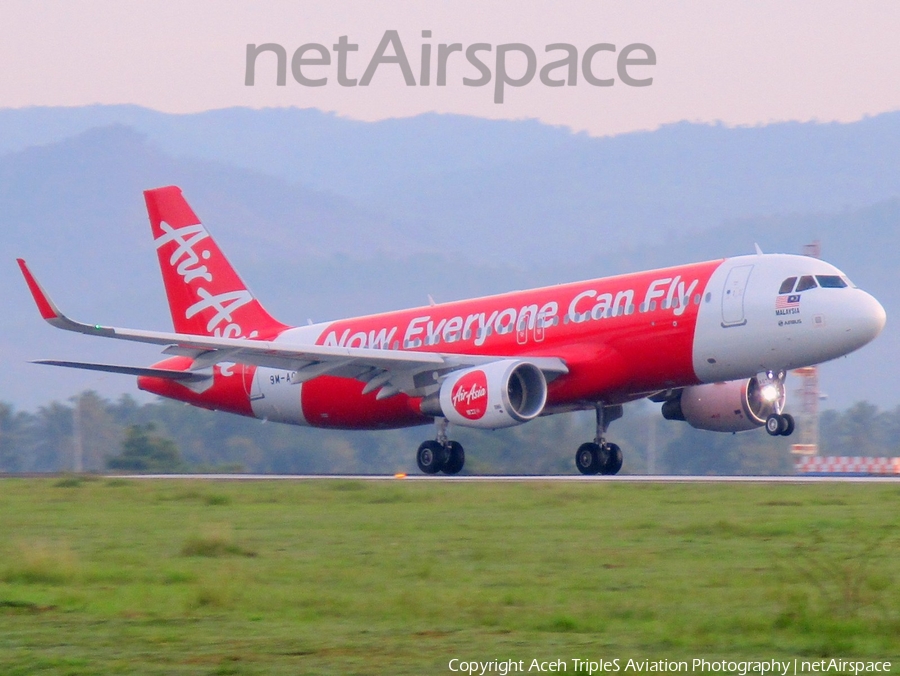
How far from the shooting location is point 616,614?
452 inches

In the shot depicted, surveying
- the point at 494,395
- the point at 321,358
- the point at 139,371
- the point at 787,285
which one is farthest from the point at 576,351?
the point at 139,371

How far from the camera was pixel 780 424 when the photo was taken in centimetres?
2962

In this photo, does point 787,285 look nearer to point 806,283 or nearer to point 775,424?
point 806,283

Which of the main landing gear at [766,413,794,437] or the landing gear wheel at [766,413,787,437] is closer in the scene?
the main landing gear at [766,413,794,437]

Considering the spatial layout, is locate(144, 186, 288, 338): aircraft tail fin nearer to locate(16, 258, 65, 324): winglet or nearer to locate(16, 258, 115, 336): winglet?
locate(16, 258, 65, 324): winglet

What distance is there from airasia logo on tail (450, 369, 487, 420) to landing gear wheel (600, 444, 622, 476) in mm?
4373

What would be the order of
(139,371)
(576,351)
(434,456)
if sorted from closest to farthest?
(576,351) < (434,456) < (139,371)

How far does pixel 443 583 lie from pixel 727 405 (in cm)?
2016

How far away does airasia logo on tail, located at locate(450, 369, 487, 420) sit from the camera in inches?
1155

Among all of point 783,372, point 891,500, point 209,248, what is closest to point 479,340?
point 783,372

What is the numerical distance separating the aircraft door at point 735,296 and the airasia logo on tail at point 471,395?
4991mm

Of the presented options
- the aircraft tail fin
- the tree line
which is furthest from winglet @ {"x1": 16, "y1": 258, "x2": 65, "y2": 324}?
the tree line

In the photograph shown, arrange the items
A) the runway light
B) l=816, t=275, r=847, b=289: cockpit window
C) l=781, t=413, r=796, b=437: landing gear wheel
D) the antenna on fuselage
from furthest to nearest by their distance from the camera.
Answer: the antenna on fuselage → the runway light → l=781, t=413, r=796, b=437: landing gear wheel → l=816, t=275, r=847, b=289: cockpit window

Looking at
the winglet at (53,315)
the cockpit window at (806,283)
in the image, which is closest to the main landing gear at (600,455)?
the cockpit window at (806,283)
